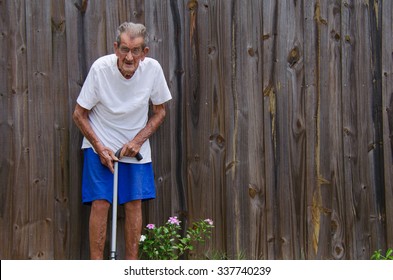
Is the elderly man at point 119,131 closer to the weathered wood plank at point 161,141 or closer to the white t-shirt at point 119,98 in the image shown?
the white t-shirt at point 119,98

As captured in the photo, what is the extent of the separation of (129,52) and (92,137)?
62cm

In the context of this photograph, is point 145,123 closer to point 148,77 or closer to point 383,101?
point 148,77

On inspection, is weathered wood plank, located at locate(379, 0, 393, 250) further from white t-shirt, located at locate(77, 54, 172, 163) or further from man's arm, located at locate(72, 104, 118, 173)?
man's arm, located at locate(72, 104, 118, 173)

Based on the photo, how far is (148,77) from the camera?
5148mm

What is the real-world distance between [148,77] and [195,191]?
0.91 meters

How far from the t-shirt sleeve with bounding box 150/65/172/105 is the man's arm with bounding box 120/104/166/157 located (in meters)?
0.06

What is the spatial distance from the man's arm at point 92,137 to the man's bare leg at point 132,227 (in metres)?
0.33

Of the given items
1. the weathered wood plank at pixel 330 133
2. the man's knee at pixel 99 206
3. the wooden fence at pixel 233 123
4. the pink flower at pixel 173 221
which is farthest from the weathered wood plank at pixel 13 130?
the weathered wood plank at pixel 330 133

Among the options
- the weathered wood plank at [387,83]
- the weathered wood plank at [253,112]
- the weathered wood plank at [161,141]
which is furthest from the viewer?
the weathered wood plank at [387,83]

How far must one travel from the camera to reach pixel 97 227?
5098mm

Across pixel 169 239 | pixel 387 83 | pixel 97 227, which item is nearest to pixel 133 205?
pixel 97 227

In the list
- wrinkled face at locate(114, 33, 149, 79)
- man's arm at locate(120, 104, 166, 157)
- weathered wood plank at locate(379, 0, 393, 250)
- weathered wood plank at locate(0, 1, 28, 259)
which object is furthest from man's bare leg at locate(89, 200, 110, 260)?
weathered wood plank at locate(379, 0, 393, 250)

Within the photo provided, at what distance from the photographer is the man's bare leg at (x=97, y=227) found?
510cm
